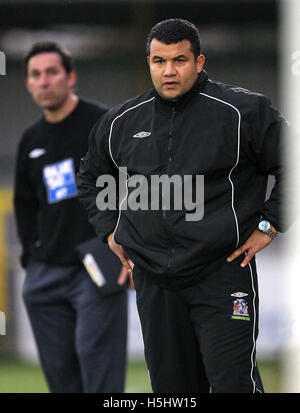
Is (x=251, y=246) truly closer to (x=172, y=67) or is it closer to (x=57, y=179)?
(x=172, y=67)

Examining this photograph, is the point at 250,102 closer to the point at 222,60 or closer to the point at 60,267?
the point at 60,267

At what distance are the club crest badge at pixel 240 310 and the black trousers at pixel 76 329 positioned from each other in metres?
1.50

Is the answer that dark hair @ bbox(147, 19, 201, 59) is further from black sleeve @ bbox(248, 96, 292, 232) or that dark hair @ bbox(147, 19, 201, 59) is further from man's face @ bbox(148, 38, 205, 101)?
black sleeve @ bbox(248, 96, 292, 232)

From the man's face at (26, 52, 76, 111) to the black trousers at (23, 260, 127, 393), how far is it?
933mm

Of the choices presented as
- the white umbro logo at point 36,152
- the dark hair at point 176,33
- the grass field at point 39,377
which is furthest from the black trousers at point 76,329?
the grass field at point 39,377

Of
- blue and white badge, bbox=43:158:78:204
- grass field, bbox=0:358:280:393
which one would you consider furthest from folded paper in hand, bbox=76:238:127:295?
grass field, bbox=0:358:280:393

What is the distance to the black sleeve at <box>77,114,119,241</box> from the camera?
12.4 feet

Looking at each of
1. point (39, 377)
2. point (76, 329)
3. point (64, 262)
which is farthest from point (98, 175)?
point (39, 377)

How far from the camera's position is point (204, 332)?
3.45 metres

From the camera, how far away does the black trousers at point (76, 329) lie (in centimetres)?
480

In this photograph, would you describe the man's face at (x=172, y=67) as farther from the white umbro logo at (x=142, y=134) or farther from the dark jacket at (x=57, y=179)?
the dark jacket at (x=57, y=179)

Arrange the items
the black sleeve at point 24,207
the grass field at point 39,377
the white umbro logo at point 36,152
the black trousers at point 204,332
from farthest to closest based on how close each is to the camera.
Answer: the grass field at point 39,377
the black sleeve at point 24,207
the white umbro logo at point 36,152
the black trousers at point 204,332

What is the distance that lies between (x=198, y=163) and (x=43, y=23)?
9.74 m

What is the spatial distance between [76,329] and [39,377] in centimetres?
331
